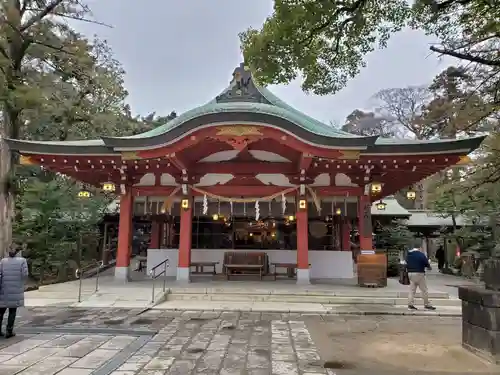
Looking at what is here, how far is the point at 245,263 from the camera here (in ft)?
42.8

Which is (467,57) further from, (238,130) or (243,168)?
(243,168)

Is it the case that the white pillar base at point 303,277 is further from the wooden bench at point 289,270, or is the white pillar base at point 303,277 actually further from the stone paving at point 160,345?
the stone paving at point 160,345

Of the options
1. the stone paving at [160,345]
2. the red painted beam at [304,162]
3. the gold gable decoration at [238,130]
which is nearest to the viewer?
the stone paving at [160,345]

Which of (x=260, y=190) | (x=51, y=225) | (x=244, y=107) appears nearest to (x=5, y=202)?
(x=51, y=225)

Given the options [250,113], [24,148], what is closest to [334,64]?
[250,113]

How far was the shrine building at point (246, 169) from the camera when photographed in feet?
32.6

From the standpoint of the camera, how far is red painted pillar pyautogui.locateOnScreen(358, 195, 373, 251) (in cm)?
1123

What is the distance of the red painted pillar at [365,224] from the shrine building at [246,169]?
31 mm

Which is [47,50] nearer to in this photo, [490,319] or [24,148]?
[24,148]

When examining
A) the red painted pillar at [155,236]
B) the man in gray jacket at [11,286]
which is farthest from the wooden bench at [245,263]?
the man in gray jacket at [11,286]

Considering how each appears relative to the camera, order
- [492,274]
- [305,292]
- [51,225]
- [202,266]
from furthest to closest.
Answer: [51,225] → [202,266] → [305,292] → [492,274]

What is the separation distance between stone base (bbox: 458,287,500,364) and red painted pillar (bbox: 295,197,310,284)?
6096mm

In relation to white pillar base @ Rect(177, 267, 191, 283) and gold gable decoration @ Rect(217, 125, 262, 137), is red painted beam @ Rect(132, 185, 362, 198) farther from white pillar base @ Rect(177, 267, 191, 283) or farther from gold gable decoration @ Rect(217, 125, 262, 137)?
gold gable decoration @ Rect(217, 125, 262, 137)

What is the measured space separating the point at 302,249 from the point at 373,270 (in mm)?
2016
